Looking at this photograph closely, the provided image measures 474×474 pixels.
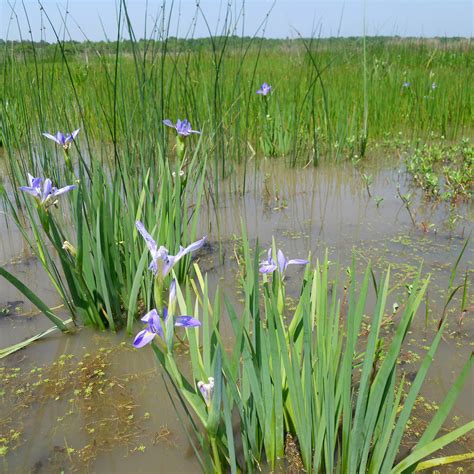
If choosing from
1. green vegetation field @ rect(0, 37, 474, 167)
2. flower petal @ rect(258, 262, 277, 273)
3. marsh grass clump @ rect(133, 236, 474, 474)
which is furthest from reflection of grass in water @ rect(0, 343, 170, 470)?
green vegetation field @ rect(0, 37, 474, 167)

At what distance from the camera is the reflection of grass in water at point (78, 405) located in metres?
1.45

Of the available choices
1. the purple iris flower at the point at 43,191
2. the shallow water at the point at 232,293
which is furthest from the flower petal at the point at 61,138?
the shallow water at the point at 232,293

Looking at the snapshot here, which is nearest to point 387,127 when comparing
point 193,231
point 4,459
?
point 193,231

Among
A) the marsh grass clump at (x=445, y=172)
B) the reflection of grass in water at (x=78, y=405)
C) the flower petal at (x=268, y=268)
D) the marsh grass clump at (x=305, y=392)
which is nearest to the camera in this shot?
the marsh grass clump at (x=305, y=392)

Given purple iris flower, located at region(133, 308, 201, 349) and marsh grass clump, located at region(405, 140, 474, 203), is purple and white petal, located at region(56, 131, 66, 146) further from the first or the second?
marsh grass clump, located at region(405, 140, 474, 203)

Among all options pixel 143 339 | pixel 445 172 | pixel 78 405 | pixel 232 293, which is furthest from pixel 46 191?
pixel 445 172

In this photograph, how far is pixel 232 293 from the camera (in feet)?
7.45

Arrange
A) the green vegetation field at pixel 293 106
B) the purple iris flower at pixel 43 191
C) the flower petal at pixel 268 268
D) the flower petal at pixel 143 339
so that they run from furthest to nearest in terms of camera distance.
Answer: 1. the green vegetation field at pixel 293 106
2. the purple iris flower at pixel 43 191
3. the flower petal at pixel 268 268
4. the flower petal at pixel 143 339

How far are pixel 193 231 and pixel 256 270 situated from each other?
1056 mm

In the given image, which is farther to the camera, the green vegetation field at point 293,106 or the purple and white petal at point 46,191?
the green vegetation field at point 293,106

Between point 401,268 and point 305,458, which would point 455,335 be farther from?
point 305,458

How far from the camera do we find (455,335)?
73.2 inches

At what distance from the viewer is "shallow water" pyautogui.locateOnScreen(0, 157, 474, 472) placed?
145 cm

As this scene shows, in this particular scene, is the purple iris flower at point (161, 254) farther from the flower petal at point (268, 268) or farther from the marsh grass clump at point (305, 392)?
the flower petal at point (268, 268)
